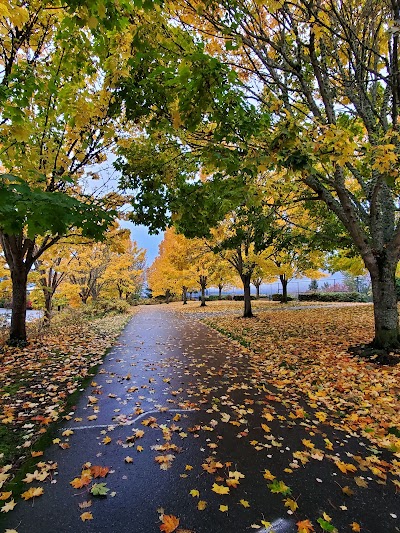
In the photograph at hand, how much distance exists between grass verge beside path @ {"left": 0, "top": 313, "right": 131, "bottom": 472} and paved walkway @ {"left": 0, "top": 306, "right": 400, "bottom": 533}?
272 millimetres

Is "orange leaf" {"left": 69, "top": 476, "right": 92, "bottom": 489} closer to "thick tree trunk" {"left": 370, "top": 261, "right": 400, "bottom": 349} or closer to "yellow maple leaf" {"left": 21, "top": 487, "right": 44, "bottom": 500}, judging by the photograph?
"yellow maple leaf" {"left": 21, "top": 487, "right": 44, "bottom": 500}

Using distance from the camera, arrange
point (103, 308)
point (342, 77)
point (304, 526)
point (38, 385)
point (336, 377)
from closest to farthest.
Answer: point (304, 526) < point (38, 385) < point (336, 377) < point (342, 77) < point (103, 308)

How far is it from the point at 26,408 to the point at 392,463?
4312mm

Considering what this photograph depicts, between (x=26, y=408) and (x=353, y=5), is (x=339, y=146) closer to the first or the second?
(x=353, y=5)

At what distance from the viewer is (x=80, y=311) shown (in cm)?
1742

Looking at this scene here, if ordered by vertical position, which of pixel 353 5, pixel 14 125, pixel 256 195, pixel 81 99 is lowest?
pixel 256 195

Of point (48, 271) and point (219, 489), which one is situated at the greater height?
point (48, 271)

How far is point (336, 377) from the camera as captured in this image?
18.1 ft

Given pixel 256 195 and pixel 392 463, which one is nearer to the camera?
pixel 392 463

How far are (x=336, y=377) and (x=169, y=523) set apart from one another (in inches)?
166

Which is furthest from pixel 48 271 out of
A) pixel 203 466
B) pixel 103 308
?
pixel 203 466

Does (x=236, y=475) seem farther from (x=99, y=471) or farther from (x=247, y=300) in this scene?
(x=247, y=300)

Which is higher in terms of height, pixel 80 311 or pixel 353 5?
pixel 353 5

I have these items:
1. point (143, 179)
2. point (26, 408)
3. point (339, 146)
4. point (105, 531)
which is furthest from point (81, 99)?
point (105, 531)
